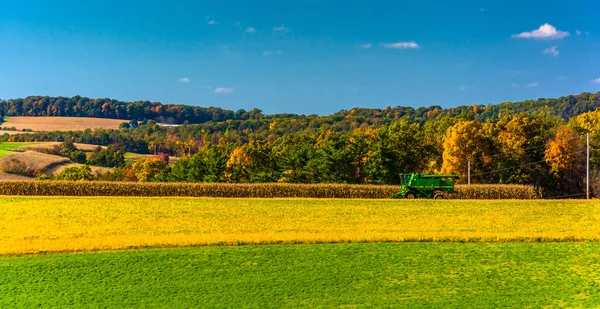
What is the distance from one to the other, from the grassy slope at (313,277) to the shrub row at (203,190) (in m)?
28.1

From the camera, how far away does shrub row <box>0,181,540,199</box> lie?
55250 millimetres

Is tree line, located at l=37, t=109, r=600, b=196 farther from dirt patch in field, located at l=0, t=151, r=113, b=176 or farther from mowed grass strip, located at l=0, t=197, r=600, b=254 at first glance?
dirt patch in field, located at l=0, t=151, r=113, b=176

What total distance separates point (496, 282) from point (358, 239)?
27.4ft

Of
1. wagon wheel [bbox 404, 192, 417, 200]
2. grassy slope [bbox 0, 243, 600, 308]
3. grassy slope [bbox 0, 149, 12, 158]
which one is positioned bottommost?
grassy slope [bbox 0, 243, 600, 308]

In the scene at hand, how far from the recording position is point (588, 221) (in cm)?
3650

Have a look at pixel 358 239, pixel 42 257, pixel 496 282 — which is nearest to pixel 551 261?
pixel 496 282

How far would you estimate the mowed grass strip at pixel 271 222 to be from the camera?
28828 mm

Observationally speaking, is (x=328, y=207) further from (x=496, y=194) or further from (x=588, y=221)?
(x=496, y=194)

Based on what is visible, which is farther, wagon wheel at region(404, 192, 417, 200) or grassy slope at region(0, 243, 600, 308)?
wagon wheel at region(404, 192, 417, 200)

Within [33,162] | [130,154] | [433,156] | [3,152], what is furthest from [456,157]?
[130,154]

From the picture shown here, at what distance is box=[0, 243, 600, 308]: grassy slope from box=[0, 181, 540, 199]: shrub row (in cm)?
2811

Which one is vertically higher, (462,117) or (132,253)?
(462,117)

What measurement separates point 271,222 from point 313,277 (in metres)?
14.2

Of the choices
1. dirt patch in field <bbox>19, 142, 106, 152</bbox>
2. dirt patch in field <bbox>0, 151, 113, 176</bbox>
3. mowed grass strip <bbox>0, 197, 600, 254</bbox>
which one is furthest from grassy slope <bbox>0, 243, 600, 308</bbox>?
dirt patch in field <bbox>19, 142, 106, 152</bbox>
